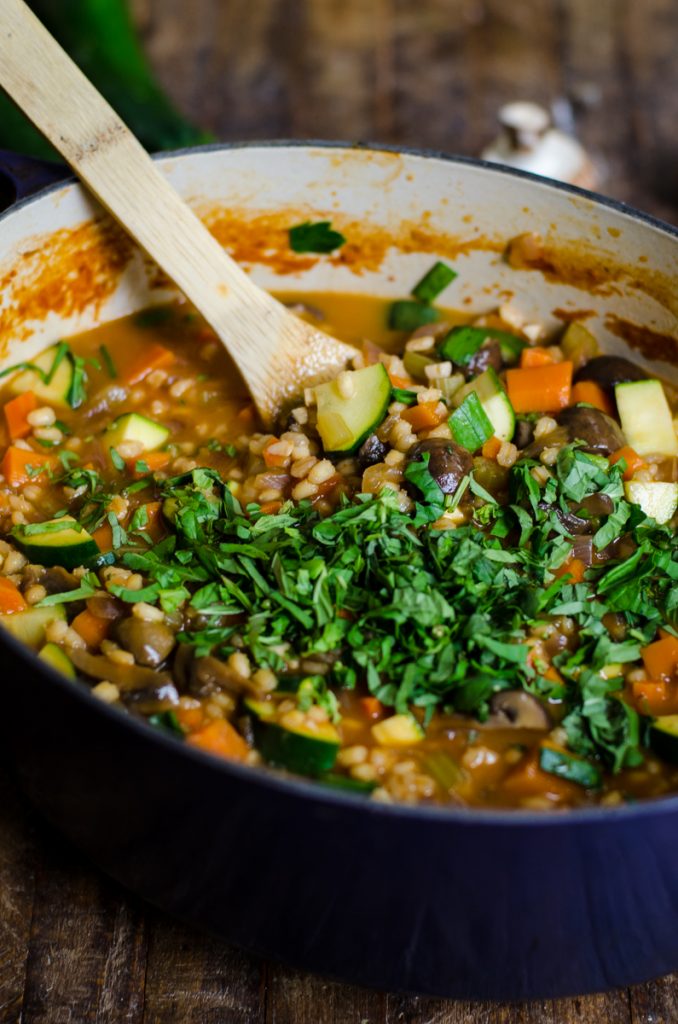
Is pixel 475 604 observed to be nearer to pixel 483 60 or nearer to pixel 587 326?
pixel 587 326

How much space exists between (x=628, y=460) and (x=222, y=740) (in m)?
1.62

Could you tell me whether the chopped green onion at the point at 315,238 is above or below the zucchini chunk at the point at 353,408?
above

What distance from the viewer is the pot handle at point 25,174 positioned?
12.2ft

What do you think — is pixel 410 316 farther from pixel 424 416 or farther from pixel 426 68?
pixel 426 68

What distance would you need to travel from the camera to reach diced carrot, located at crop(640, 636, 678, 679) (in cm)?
315

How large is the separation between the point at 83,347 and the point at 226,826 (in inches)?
87.3

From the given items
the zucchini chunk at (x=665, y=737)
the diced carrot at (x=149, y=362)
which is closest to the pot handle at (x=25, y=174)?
the diced carrot at (x=149, y=362)

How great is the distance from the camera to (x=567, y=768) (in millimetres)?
2895

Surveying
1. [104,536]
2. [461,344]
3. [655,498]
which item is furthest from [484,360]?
[104,536]

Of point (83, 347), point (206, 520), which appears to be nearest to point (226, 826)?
point (206, 520)

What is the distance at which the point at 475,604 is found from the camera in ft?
10.1

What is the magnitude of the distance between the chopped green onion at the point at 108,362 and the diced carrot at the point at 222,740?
1577mm

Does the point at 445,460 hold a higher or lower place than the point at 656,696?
higher

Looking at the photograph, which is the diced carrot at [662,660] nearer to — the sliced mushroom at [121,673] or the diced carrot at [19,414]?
the sliced mushroom at [121,673]
